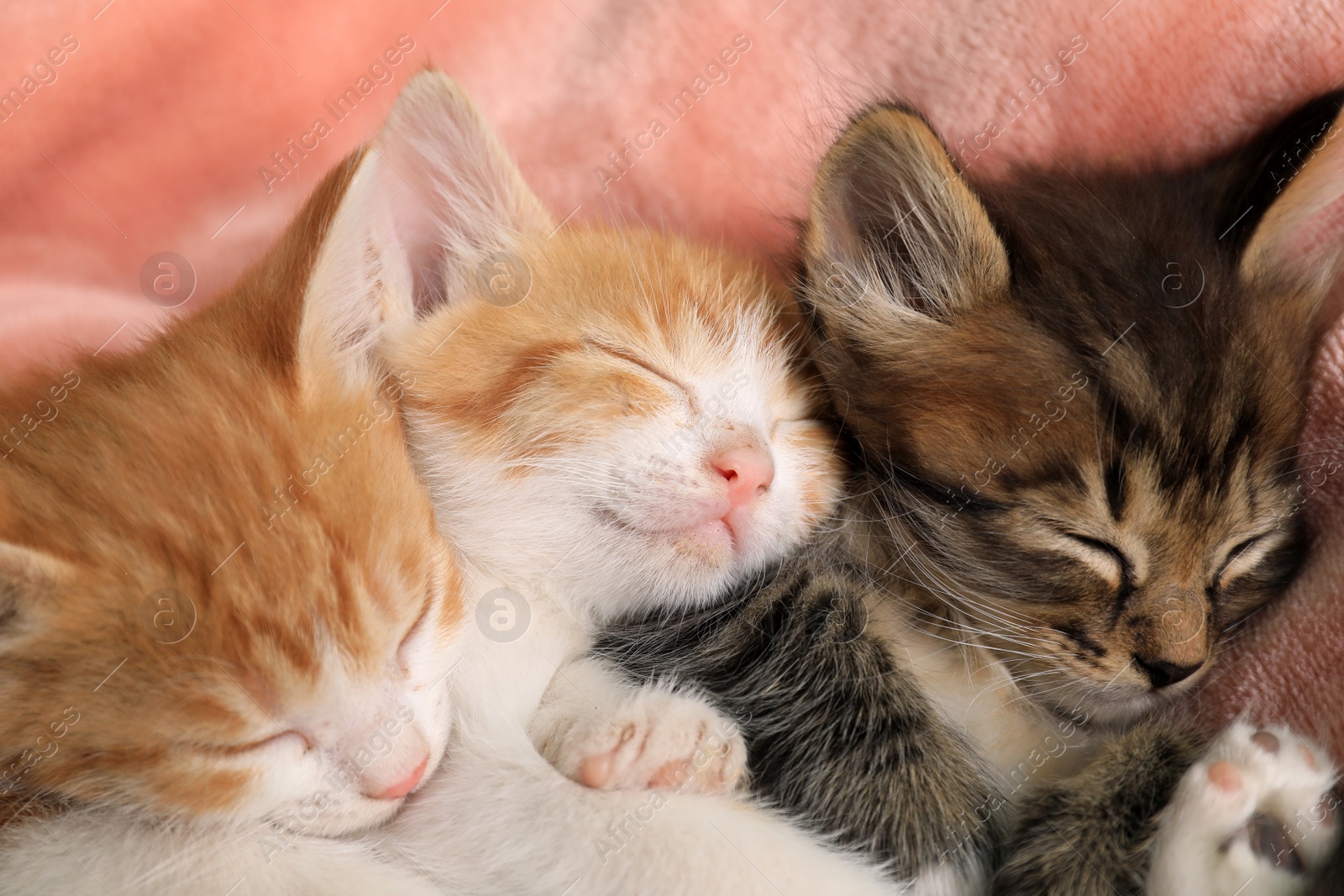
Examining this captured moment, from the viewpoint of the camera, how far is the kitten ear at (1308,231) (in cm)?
119

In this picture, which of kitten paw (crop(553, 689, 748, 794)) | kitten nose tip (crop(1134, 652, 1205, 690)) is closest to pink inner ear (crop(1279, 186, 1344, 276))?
kitten nose tip (crop(1134, 652, 1205, 690))

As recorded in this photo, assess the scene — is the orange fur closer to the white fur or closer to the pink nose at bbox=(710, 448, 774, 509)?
the white fur

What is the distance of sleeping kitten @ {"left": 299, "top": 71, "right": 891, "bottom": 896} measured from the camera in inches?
41.4

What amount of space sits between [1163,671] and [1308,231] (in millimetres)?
635

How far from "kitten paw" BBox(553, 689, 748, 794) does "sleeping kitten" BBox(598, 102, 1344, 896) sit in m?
0.08

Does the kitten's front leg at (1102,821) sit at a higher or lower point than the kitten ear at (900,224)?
lower

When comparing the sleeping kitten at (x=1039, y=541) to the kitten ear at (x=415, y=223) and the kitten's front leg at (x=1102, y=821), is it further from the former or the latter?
the kitten ear at (x=415, y=223)

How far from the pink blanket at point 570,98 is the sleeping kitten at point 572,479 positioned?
0.31 meters

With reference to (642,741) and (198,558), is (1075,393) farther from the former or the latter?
(198,558)

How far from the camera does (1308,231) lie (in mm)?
1298

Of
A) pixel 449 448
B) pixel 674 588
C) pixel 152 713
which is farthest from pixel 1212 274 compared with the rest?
pixel 152 713

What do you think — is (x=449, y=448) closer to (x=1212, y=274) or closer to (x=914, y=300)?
(x=914, y=300)

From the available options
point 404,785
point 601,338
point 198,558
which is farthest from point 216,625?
point 601,338

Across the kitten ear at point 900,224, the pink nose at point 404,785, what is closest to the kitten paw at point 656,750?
the pink nose at point 404,785
